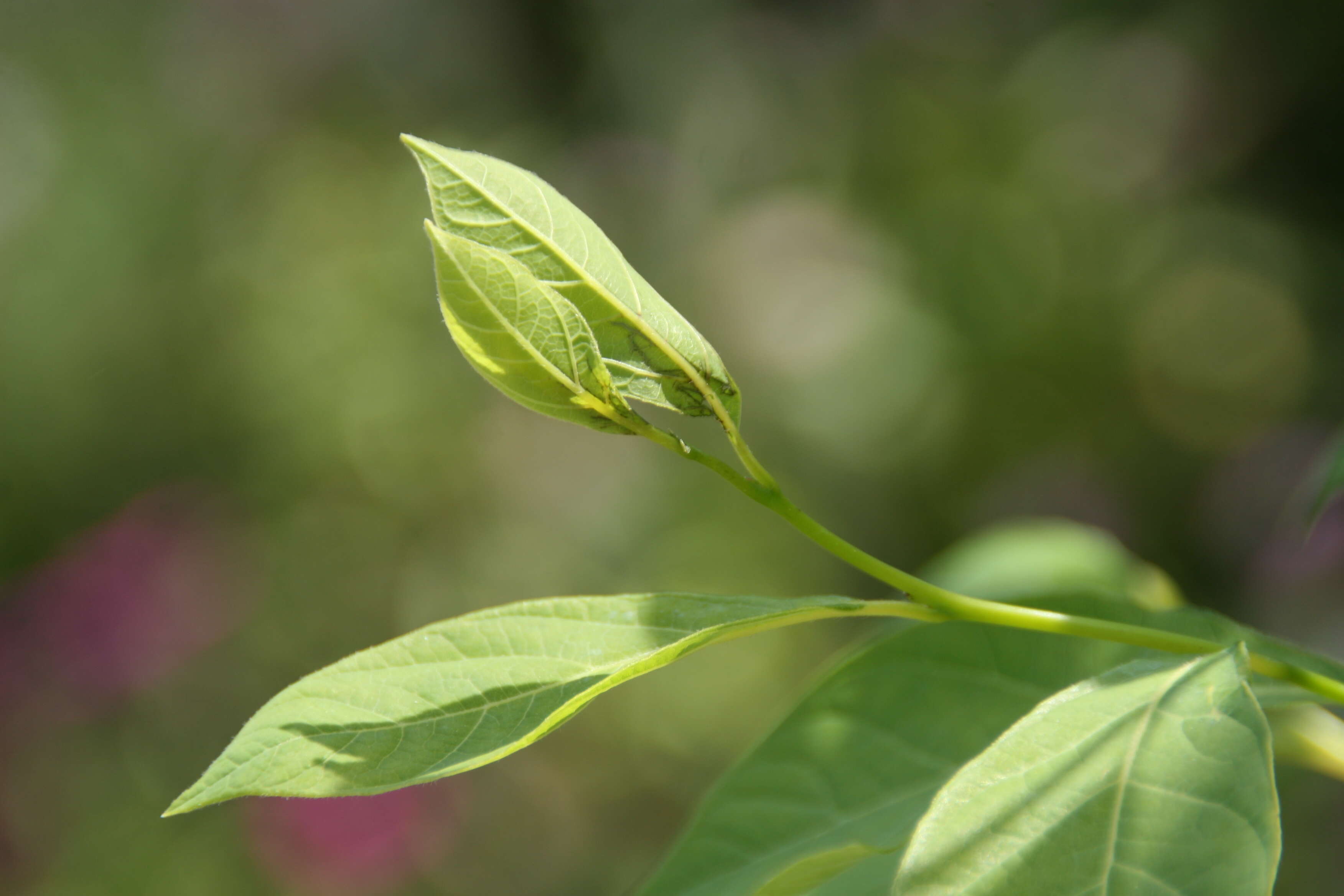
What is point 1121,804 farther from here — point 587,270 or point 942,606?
point 587,270

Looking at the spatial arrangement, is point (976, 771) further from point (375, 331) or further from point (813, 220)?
point (813, 220)

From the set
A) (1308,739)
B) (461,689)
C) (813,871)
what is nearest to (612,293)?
(461,689)

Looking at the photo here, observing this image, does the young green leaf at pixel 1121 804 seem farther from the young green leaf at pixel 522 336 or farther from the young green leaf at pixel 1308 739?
the young green leaf at pixel 1308 739

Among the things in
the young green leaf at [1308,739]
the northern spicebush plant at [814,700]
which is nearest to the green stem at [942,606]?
the northern spicebush plant at [814,700]


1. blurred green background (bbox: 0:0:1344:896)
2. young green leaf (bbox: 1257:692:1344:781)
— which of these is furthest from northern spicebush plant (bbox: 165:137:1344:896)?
blurred green background (bbox: 0:0:1344:896)

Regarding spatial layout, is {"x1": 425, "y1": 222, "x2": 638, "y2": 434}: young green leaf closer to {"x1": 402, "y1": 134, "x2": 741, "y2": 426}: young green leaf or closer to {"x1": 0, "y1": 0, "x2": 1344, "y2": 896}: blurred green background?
{"x1": 402, "y1": 134, "x2": 741, "y2": 426}: young green leaf

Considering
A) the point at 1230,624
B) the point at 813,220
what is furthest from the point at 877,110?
the point at 1230,624

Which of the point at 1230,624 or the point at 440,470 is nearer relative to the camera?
the point at 1230,624
